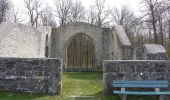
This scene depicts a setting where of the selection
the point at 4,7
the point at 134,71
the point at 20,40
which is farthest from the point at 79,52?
the point at 4,7

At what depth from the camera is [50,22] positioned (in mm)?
38344

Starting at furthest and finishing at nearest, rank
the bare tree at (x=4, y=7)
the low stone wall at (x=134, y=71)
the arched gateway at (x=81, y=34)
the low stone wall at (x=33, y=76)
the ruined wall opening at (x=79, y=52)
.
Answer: the bare tree at (x=4, y=7) < the ruined wall opening at (x=79, y=52) < the arched gateway at (x=81, y=34) < the low stone wall at (x=33, y=76) < the low stone wall at (x=134, y=71)

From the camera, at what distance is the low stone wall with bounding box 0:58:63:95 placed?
29.2 feet

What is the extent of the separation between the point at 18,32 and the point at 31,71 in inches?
181

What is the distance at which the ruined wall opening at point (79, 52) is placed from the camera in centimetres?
2036

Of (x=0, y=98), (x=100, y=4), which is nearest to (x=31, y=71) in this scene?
(x=0, y=98)

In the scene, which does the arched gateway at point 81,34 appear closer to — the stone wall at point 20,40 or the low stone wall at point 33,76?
the stone wall at point 20,40

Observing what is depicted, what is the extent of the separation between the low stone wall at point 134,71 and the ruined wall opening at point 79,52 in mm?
11579

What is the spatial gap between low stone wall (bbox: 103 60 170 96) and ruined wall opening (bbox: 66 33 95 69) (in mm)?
11579

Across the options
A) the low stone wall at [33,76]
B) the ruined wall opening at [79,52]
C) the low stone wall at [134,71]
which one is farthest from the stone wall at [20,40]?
the low stone wall at [134,71]

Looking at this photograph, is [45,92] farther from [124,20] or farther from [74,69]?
[124,20]

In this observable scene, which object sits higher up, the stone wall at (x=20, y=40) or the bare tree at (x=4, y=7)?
the bare tree at (x=4, y=7)

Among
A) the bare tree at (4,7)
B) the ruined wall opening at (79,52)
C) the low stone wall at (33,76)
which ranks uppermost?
the bare tree at (4,7)

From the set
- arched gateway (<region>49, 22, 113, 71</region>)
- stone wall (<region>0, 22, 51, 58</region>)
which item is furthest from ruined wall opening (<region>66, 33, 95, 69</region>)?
stone wall (<region>0, 22, 51, 58</region>)
